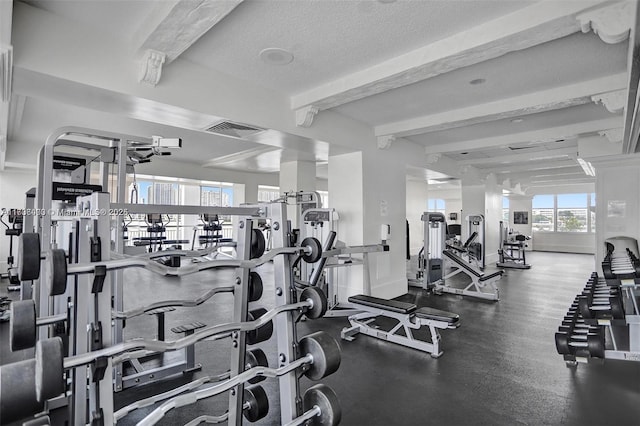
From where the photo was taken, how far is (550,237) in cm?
1194

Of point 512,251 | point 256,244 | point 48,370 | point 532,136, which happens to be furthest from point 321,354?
point 512,251

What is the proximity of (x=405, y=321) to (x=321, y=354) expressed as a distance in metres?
1.82

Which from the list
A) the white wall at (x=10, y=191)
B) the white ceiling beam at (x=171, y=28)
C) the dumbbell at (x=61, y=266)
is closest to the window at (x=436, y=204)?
the white wall at (x=10, y=191)

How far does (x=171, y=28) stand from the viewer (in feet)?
6.74

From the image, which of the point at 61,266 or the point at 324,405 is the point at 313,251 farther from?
the point at 61,266

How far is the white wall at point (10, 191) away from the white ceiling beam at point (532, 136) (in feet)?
25.7

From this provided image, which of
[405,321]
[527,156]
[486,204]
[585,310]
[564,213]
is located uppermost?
[527,156]

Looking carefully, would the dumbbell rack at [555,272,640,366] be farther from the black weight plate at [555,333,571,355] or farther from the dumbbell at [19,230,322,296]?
the dumbbell at [19,230,322,296]

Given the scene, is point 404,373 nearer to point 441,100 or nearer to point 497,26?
point 497,26

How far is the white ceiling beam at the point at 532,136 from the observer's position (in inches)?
170

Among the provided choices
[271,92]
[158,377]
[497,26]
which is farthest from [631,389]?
[271,92]

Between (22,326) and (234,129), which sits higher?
(234,129)

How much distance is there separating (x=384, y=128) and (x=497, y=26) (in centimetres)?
250

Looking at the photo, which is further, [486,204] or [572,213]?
[572,213]
